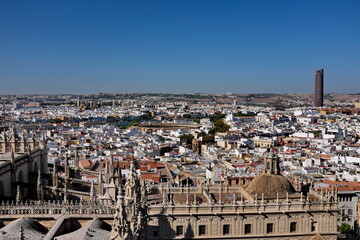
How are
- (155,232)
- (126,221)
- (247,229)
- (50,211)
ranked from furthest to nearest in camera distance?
(247,229) → (155,232) → (50,211) → (126,221)

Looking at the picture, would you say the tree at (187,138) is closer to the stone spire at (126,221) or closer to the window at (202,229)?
the window at (202,229)

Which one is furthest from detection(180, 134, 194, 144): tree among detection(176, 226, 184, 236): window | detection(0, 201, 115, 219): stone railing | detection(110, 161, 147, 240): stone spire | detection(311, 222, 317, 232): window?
detection(110, 161, 147, 240): stone spire

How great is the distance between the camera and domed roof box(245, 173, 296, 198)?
20781 mm

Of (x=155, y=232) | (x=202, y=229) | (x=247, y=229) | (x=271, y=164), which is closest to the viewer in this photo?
(x=155, y=232)

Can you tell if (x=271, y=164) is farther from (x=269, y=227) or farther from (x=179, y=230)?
(x=179, y=230)

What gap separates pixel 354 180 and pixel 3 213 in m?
30.2

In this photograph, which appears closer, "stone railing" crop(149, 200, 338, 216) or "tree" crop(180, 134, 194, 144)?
"stone railing" crop(149, 200, 338, 216)

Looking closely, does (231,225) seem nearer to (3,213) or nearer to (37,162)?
(3,213)

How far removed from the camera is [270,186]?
2108cm

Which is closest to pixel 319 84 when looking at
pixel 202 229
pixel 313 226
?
pixel 313 226

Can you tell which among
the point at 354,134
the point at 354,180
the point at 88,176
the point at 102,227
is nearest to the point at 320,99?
the point at 354,134

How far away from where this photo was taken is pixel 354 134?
3167 inches

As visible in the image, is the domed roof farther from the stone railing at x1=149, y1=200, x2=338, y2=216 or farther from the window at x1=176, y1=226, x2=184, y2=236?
the window at x1=176, y1=226, x2=184, y2=236

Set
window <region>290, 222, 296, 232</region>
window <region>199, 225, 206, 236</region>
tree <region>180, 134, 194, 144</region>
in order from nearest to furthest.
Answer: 1. window <region>199, 225, 206, 236</region>
2. window <region>290, 222, 296, 232</region>
3. tree <region>180, 134, 194, 144</region>
